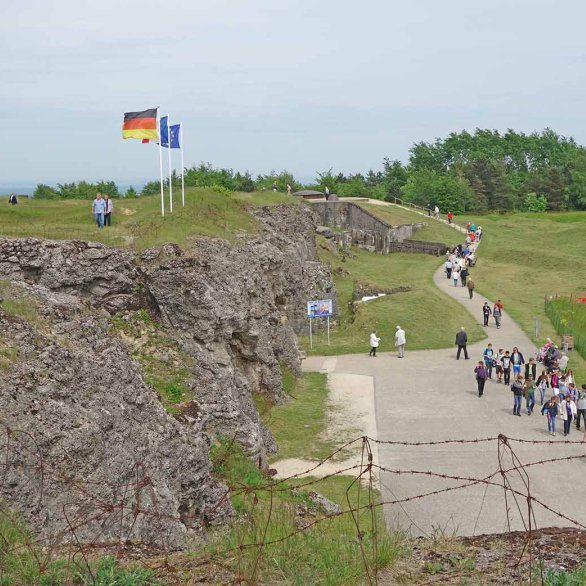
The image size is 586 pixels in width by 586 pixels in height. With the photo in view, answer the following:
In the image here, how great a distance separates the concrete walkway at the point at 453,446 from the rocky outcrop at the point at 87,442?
4443 mm

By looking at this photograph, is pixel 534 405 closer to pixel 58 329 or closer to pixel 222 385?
pixel 222 385

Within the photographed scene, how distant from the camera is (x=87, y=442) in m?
12.5

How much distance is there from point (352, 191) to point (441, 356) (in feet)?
192

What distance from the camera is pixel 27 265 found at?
65.2 ft

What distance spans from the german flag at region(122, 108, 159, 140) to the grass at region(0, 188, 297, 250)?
2849mm

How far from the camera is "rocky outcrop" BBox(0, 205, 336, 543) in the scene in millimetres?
12414

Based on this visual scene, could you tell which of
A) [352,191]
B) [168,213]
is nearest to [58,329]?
[168,213]

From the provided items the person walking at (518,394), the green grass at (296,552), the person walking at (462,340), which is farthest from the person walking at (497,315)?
the green grass at (296,552)

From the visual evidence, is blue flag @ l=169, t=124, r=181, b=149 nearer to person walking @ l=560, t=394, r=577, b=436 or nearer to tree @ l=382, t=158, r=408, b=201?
person walking @ l=560, t=394, r=577, b=436

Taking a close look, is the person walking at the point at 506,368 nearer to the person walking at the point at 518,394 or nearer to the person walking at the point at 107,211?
the person walking at the point at 518,394

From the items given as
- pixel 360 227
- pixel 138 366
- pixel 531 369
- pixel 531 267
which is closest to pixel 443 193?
pixel 360 227

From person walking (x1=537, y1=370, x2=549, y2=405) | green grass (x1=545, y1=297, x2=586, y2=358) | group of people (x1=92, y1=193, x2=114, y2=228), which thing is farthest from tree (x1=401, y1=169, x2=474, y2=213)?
group of people (x1=92, y1=193, x2=114, y2=228)

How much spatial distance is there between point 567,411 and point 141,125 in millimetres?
16493

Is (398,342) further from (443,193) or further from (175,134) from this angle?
(443,193)
